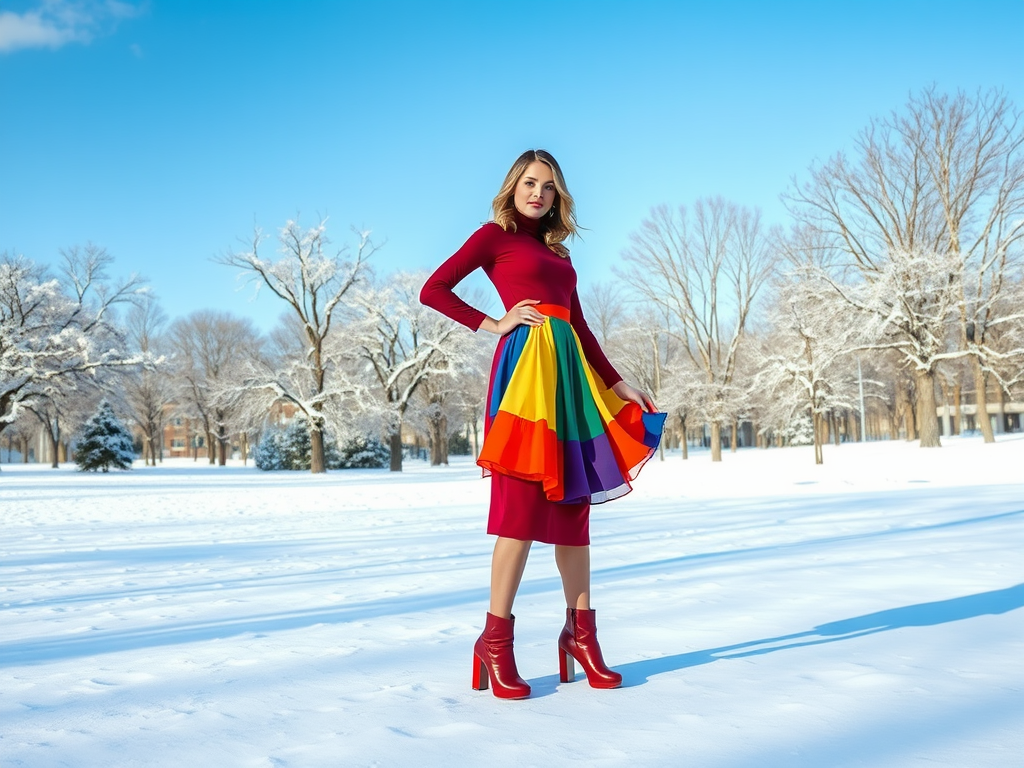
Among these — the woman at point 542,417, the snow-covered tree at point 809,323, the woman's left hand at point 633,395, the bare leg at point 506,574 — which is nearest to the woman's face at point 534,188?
the woman at point 542,417

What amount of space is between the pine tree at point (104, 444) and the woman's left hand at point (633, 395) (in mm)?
33480

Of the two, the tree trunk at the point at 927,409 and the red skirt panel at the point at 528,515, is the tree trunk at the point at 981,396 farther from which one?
the red skirt panel at the point at 528,515

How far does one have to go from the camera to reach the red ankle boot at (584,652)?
2.54 meters

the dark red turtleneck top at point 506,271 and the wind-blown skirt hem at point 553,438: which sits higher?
the dark red turtleneck top at point 506,271

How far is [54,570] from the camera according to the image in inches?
234

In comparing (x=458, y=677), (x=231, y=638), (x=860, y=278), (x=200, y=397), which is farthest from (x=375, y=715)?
(x=200, y=397)

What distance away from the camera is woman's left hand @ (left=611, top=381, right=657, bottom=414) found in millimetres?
2877

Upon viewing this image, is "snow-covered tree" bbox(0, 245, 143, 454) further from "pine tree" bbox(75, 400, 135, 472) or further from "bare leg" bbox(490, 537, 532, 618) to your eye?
"bare leg" bbox(490, 537, 532, 618)

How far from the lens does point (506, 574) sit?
263 centimetres

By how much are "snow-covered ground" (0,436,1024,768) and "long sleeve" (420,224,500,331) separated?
4.31 feet

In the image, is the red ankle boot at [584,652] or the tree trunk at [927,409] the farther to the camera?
the tree trunk at [927,409]

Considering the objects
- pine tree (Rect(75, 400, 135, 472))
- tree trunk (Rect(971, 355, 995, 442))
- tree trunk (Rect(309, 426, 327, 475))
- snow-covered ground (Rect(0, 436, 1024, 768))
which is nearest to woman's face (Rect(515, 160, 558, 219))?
snow-covered ground (Rect(0, 436, 1024, 768))

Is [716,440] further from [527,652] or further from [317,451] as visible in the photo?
[527,652]

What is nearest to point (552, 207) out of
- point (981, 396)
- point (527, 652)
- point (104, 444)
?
point (527, 652)
